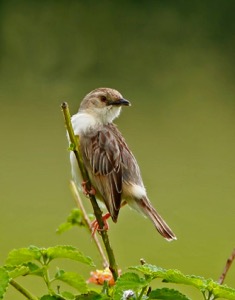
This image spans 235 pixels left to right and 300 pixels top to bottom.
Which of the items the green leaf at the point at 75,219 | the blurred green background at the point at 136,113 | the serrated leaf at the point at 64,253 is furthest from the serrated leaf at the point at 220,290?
the blurred green background at the point at 136,113

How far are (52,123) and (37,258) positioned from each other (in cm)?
555

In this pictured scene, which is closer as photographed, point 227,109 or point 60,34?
point 227,109

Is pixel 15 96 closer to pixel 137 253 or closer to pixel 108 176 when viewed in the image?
pixel 137 253

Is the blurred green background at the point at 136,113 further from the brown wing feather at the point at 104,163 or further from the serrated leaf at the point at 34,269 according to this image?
the serrated leaf at the point at 34,269

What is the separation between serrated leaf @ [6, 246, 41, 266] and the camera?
3.51 ft

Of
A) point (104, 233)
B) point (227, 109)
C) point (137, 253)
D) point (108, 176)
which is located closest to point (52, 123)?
point (227, 109)

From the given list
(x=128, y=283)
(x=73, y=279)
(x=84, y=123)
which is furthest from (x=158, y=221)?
(x=128, y=283)

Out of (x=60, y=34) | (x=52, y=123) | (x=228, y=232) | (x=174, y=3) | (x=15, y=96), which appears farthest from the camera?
(x=174, y=3)

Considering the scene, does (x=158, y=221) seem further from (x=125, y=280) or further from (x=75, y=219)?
(x=125, y=280)

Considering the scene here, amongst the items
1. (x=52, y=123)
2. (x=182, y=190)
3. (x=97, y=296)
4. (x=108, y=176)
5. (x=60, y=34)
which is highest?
(x=60, y=34)

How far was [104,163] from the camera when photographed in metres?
1.80

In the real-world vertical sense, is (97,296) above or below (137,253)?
below

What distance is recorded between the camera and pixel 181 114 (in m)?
7.55

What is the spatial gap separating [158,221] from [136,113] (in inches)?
221
